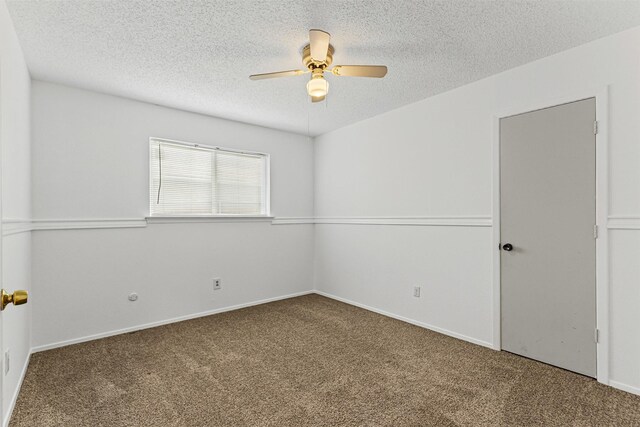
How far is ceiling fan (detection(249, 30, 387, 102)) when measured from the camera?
7.12 ft

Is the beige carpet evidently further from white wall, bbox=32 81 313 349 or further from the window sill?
the window sill

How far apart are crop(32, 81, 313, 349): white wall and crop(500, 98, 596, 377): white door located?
2879 mm

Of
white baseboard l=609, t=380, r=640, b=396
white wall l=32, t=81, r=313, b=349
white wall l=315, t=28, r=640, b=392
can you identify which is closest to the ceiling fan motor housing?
white wall l=315, t=28, r=640, b=392

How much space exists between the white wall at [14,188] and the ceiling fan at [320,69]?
144cm

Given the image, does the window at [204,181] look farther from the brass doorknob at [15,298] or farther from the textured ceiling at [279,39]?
the brass doorknob at [15,298]

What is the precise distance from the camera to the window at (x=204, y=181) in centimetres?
375

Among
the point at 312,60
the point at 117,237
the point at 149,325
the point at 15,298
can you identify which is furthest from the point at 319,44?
the point at 149,325

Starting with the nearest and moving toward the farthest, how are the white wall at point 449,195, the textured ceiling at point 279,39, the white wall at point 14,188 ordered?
the white wall at point 14,188, the textured ceiling at point 279,39, the white wall at point 449,195

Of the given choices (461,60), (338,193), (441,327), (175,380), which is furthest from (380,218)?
(175,380)

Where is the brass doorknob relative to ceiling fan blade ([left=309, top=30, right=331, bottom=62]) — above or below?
below

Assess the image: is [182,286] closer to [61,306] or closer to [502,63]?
[61,306]

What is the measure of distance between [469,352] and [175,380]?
2.37m

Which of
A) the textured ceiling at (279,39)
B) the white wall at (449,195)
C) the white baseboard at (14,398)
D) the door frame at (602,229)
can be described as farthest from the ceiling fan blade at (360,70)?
the white baseboard at (14,398)

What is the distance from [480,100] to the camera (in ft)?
10.1
